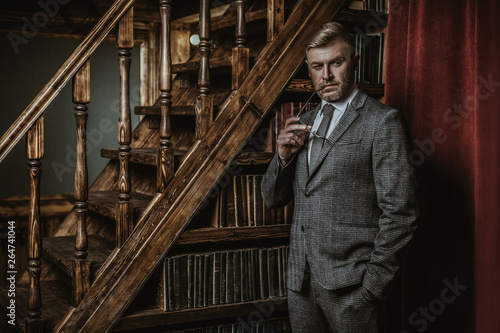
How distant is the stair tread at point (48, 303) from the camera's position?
7.34 feet

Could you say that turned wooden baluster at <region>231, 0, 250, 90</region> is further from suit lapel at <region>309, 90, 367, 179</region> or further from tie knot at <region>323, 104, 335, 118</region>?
suit lapel at <region>309, 90, 367, 179</region>

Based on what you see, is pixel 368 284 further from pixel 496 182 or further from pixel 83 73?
pixel 83 73

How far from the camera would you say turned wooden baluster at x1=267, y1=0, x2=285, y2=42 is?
8.25 feet

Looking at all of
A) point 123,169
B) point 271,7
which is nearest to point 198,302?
point 123,169

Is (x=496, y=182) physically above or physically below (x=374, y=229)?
above

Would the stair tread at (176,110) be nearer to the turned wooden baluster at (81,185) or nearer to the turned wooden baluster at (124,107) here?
the turned wooden baluster at (124,107)

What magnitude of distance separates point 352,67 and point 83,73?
1102 mm

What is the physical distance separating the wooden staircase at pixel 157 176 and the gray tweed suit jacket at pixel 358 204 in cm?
47

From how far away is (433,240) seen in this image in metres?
2.34

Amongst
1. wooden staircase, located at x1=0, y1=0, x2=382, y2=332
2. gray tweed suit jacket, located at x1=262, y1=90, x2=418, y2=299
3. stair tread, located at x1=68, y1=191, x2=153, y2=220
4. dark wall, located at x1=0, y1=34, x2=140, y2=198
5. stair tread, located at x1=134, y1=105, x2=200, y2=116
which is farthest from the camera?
dark wall, located at x1=0, y1=34, x2=140, y2=198

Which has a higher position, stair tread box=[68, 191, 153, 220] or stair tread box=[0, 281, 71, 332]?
stair tread box=[68, 191, 153, 220]

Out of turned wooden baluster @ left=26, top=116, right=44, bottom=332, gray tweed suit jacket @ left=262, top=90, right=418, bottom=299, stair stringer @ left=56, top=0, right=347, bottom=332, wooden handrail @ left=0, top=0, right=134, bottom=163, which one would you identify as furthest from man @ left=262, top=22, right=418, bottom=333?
turned wooden baluster @ left=26, top=116, right=44, bottom=332

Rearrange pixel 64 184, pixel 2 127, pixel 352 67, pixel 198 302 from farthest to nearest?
pixel 64 184 → pixel 2 127 → pixel 198 302 → pixel 352 67

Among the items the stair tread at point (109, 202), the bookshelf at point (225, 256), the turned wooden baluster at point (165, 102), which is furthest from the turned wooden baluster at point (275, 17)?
the stair tread at point (109, 202)
